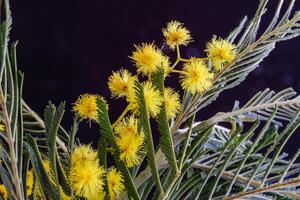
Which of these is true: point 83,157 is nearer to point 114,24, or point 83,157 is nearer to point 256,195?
point 256,195

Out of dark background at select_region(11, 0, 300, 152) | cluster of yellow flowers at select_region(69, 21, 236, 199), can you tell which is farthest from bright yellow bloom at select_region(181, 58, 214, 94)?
dark background at select_region(11, 0, 300, 152)

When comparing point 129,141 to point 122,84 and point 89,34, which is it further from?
point 89,34

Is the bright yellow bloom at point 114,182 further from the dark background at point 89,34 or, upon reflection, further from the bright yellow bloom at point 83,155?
the dark background at point 89,34

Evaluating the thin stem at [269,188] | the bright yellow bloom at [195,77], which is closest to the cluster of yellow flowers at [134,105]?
the bright yellow bloom at [195,77]

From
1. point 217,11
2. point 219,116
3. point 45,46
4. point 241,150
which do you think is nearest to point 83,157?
point 219,116

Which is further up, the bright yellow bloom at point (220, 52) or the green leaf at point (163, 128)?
the bright yellow bloom at point (220, 52)

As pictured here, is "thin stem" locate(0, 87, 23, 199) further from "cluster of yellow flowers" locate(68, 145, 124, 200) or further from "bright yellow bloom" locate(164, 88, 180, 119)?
"bright yellow bloom" locate(164, 88, 180, 119)
